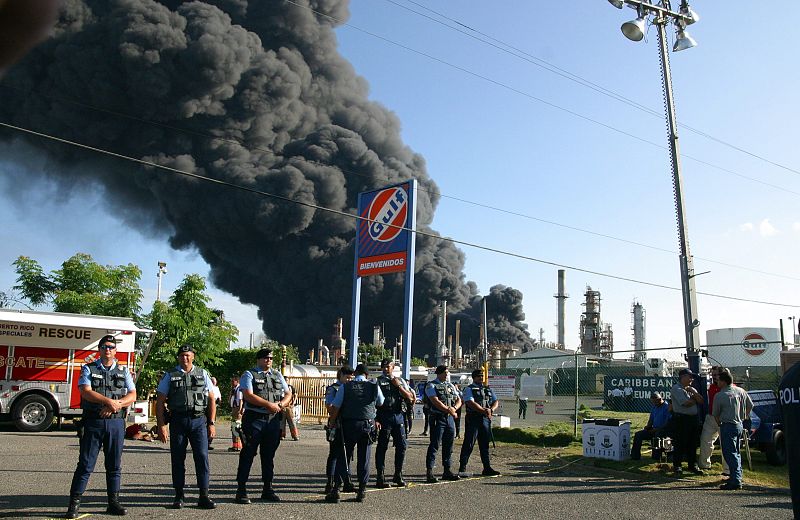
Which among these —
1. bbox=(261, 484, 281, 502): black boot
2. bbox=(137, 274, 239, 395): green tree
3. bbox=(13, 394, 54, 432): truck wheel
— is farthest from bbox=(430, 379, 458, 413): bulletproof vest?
bbox=(137, 274, 239, 395): green tree

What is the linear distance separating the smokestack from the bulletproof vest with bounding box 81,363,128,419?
73803 mm

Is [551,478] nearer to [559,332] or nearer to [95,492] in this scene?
[95,492]

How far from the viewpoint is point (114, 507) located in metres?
6.48

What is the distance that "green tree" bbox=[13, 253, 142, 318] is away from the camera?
26172mm

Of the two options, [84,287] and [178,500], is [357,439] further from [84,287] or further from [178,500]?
[84,287]

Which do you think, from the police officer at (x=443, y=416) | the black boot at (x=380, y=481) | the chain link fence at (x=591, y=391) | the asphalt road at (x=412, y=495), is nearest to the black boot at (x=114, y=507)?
the asphalt road at (x=412, y=495)

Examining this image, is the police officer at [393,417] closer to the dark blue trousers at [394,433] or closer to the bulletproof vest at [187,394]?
the dark blue trousers at [394,433]

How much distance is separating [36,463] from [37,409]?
6339 mm

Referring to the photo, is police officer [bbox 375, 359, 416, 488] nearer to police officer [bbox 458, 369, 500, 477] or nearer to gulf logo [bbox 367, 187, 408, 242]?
police officer [bbox 458, 369, 500, 477]

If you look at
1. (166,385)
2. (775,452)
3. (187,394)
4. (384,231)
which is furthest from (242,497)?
(384,231)

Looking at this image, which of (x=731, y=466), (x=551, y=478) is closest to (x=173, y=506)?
(x=551, y=478)

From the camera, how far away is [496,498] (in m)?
8.02

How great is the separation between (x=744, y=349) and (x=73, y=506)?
47076 millimetres

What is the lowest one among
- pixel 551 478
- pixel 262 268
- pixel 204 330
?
pixel 551 478
